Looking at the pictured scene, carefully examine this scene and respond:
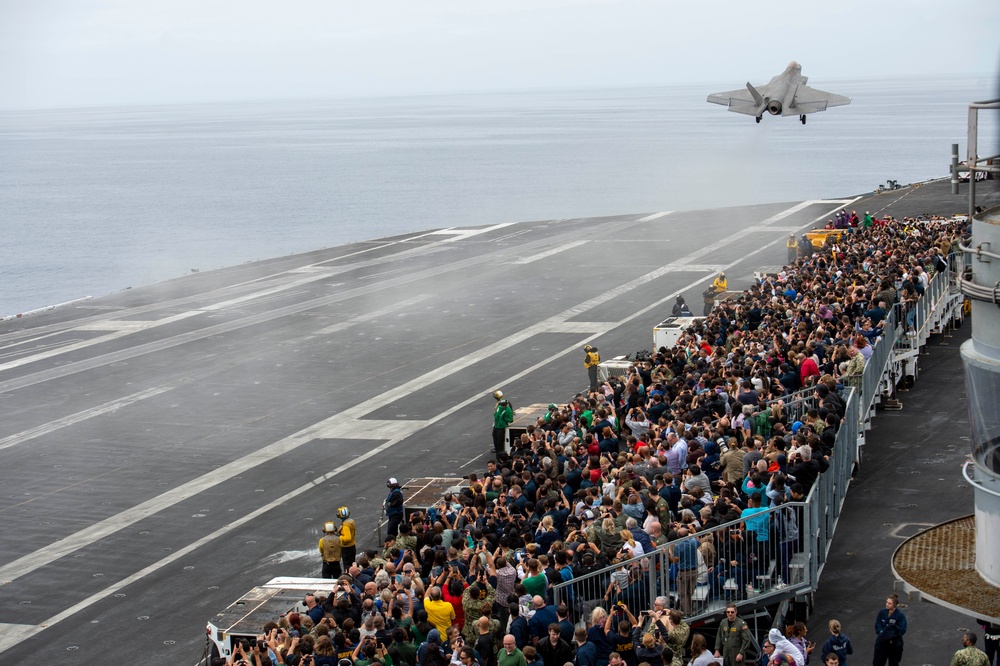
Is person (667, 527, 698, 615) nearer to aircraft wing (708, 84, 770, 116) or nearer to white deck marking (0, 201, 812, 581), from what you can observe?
white deck marking (0, 201, 812, 581)

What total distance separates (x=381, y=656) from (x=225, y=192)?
17454cm

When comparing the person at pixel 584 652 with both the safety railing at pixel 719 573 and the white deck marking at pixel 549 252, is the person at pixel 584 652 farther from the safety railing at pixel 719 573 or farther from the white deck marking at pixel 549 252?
the white deck marking at pixel 549 252

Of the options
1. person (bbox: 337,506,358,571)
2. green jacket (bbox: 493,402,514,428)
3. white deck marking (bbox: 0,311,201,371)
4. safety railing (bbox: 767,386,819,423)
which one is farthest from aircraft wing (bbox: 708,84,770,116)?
person (bbox: 337,506,358,571)

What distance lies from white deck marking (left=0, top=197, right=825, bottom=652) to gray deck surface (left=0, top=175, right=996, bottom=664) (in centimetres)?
8

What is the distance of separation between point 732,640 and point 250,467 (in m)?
Result: 19.0

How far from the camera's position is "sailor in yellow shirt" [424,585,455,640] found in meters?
13.9

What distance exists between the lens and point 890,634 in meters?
13.1

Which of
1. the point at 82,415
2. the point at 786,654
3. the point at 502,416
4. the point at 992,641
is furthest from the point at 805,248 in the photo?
the point at 786,654

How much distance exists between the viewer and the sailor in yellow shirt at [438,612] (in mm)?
13922

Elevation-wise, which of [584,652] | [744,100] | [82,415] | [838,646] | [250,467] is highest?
[744,100]

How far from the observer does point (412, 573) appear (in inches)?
591

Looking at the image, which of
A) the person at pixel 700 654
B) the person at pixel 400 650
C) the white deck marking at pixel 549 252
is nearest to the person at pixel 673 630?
the person at pixel 700 654

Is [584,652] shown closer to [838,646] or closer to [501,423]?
[838,646]

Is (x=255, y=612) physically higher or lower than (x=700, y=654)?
lower
